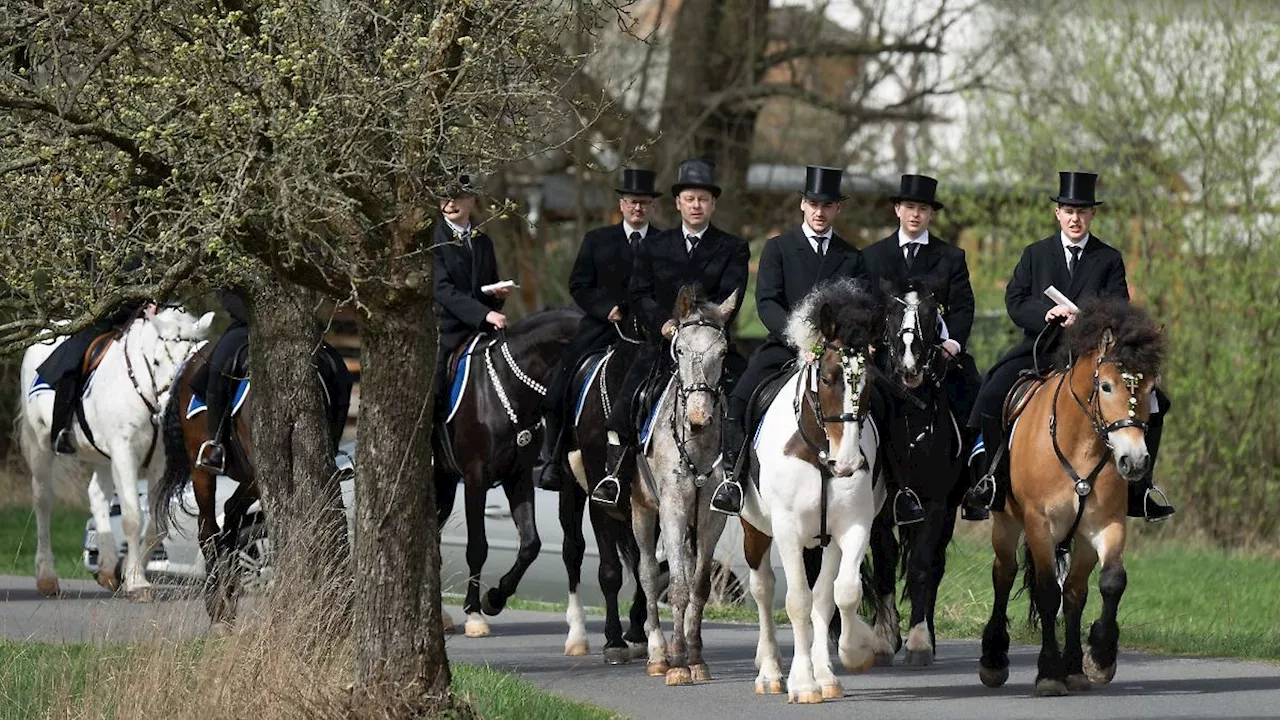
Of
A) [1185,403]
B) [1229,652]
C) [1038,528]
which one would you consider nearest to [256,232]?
[1038,528]

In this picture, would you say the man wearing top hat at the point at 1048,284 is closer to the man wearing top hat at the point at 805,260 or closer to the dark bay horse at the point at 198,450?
the man wearing top hat at the point at 805,260

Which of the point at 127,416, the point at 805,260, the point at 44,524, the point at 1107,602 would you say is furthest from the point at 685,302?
the point at 44,524

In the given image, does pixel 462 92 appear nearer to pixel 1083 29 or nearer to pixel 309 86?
pixel 309 86

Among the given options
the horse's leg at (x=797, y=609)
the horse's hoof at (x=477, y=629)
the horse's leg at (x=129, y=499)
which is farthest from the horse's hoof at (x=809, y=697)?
the horse's leg at (x=129, y=499)

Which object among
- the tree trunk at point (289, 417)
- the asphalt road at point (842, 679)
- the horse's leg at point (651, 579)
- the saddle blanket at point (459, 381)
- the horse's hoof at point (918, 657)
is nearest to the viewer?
the asphalt road at point (842, 679)

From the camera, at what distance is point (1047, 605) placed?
38.0 feet

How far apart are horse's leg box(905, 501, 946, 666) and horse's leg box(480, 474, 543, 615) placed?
278cm

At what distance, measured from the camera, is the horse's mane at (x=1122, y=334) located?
437 inches

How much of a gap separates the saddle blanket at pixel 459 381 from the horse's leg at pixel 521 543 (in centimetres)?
69

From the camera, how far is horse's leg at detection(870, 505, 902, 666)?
12992 millimetres

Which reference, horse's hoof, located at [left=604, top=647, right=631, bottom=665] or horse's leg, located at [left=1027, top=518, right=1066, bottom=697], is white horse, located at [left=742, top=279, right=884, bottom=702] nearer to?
horse's leg, located at [left=1027, top=518, right=1066, bottom=697]

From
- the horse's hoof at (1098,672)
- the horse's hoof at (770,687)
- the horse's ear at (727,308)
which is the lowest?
the horse's hoof at (770,687)

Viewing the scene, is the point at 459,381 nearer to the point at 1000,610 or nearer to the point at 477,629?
the point at 477,629

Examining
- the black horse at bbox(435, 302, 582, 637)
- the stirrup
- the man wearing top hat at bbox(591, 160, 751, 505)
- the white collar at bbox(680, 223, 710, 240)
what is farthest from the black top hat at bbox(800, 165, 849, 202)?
the stirrup
